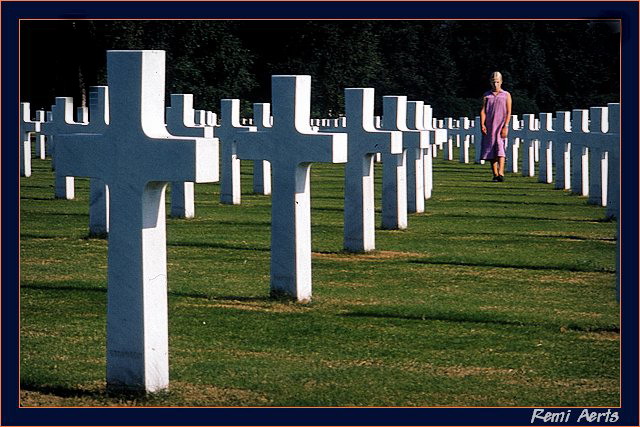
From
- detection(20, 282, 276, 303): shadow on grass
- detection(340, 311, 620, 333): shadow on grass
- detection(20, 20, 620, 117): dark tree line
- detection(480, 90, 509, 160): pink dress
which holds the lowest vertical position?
detection(340, 311, 620, 333): shadow on grass

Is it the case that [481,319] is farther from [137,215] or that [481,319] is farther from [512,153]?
[512,153]

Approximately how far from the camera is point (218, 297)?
39.4 feet

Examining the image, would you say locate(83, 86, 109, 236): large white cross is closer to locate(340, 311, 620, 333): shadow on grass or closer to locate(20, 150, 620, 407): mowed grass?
locate(20, 150, 620, 407): mowed grass

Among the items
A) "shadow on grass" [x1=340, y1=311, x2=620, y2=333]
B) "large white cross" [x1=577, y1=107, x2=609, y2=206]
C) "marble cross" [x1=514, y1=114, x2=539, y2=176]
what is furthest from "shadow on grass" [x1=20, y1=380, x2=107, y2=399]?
"marble cross" [x1=514, y1=114, x2=539, y2=176]

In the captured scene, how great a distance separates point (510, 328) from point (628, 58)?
317 centimetres

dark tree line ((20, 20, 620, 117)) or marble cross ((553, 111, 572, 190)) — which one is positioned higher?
dark tree line ((20, 20, 620, 117))

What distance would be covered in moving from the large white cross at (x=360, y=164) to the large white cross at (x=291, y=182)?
315cm

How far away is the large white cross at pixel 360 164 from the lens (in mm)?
15102

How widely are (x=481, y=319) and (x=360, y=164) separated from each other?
4.36 meters

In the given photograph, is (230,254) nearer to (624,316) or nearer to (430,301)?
(430,301)

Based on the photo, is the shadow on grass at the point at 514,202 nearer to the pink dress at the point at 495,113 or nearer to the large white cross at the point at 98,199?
the pink dress at the point at 495,113

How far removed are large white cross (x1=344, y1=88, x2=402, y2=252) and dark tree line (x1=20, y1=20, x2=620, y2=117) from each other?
10.3ft

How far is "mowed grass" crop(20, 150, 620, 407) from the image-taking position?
330 inches

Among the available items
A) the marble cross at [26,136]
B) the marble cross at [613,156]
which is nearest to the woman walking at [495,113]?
the marble cross at [613,156]
